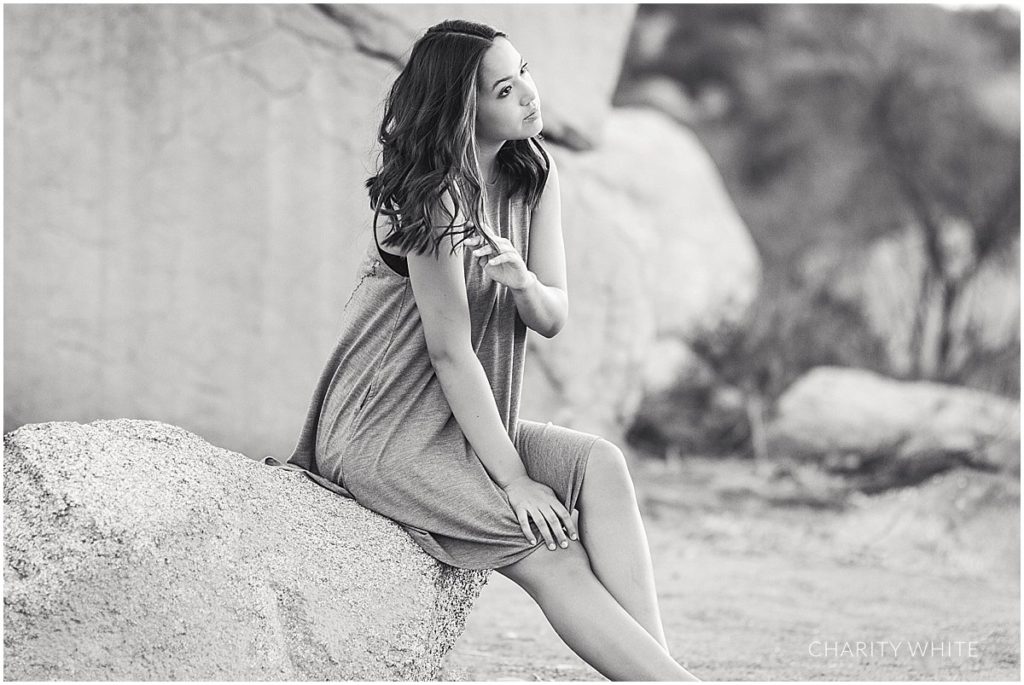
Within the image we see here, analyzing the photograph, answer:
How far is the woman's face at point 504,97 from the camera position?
7.02 ft

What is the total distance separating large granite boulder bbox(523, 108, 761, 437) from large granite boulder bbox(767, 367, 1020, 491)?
65cm

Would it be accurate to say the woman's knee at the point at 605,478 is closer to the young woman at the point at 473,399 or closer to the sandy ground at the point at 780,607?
the young woman at the point at 473,399

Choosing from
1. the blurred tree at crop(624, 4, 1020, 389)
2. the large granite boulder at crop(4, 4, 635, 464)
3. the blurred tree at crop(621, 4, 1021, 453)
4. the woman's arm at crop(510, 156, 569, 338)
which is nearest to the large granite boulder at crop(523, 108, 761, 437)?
the blurred tree at crop(621, 4, 1021, 453)

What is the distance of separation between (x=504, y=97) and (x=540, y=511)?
2.37 feet

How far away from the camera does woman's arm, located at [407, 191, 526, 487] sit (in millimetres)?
2092

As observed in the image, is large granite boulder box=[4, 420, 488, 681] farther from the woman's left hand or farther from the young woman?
the woman's left hand

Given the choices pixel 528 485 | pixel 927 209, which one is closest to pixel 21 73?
pixel 528 485

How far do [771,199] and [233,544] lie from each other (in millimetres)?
9431

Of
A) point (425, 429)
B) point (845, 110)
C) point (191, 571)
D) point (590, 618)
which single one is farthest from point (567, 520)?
point (845, 110)

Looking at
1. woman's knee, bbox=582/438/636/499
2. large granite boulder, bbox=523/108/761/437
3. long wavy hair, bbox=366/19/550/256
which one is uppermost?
long wavy hair, bbox=366/19/550/256

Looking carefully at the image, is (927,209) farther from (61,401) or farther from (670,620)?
(61,401)

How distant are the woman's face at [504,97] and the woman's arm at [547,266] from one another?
17cm

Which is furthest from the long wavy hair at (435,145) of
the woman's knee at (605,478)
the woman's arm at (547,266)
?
the woman's knee at (605,478)

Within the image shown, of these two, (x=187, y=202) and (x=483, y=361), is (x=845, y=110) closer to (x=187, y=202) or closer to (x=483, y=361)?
(x=187, y=202)
